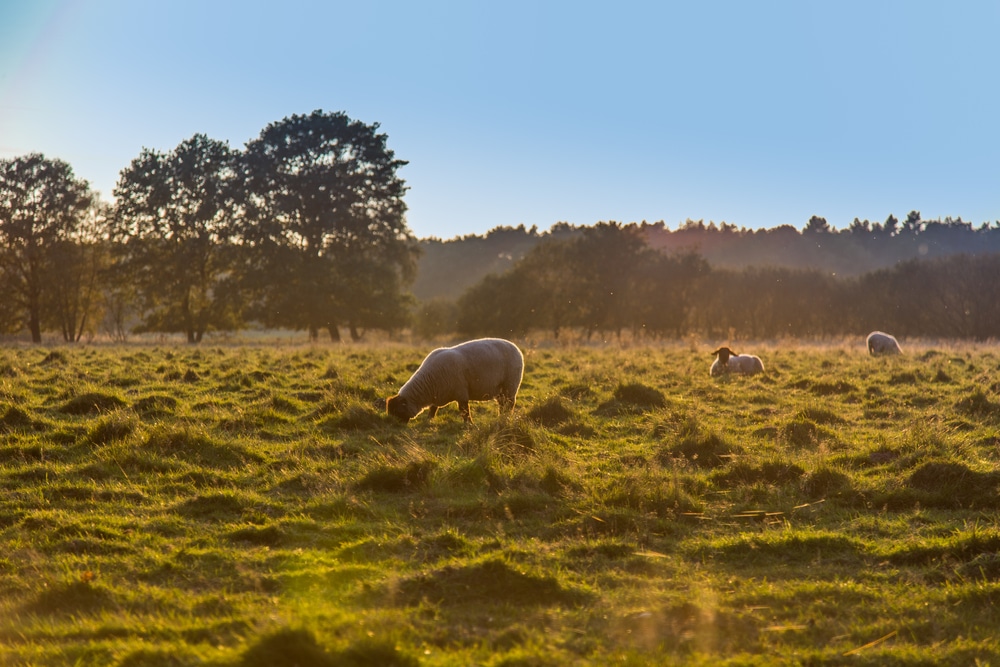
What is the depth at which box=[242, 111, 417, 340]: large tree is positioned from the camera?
48.0 m

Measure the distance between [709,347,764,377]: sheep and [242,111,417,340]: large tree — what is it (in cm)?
3000

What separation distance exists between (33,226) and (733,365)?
43.7 meters

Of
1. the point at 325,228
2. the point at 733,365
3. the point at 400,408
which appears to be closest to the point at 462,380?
the point at 400,408

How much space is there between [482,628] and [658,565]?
199 centimetres

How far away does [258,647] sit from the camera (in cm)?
434

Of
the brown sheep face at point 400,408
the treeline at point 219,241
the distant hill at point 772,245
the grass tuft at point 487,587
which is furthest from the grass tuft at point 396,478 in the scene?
the distant hill at point 772,245

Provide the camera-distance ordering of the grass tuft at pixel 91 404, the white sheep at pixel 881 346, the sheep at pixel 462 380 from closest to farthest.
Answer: the sheep at pixel 462 380 < the grass tuft at pixel 91 404 < the white sheep at pixel 881 346

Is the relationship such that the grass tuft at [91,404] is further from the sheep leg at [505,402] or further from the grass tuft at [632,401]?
the grass tuft at [632,401]

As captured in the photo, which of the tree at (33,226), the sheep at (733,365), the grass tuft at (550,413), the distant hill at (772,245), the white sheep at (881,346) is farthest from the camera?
the distant hill at (772,245)

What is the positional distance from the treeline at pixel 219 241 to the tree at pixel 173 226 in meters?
0.07

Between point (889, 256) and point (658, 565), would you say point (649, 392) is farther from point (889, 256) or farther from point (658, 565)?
point (889, 256)

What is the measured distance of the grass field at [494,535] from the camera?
16.0 feet

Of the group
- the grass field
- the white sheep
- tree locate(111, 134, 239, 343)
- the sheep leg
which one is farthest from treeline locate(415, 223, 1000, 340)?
the grass field

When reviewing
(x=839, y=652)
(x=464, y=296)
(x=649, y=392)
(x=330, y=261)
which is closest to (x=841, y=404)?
(x=649, y=392)
